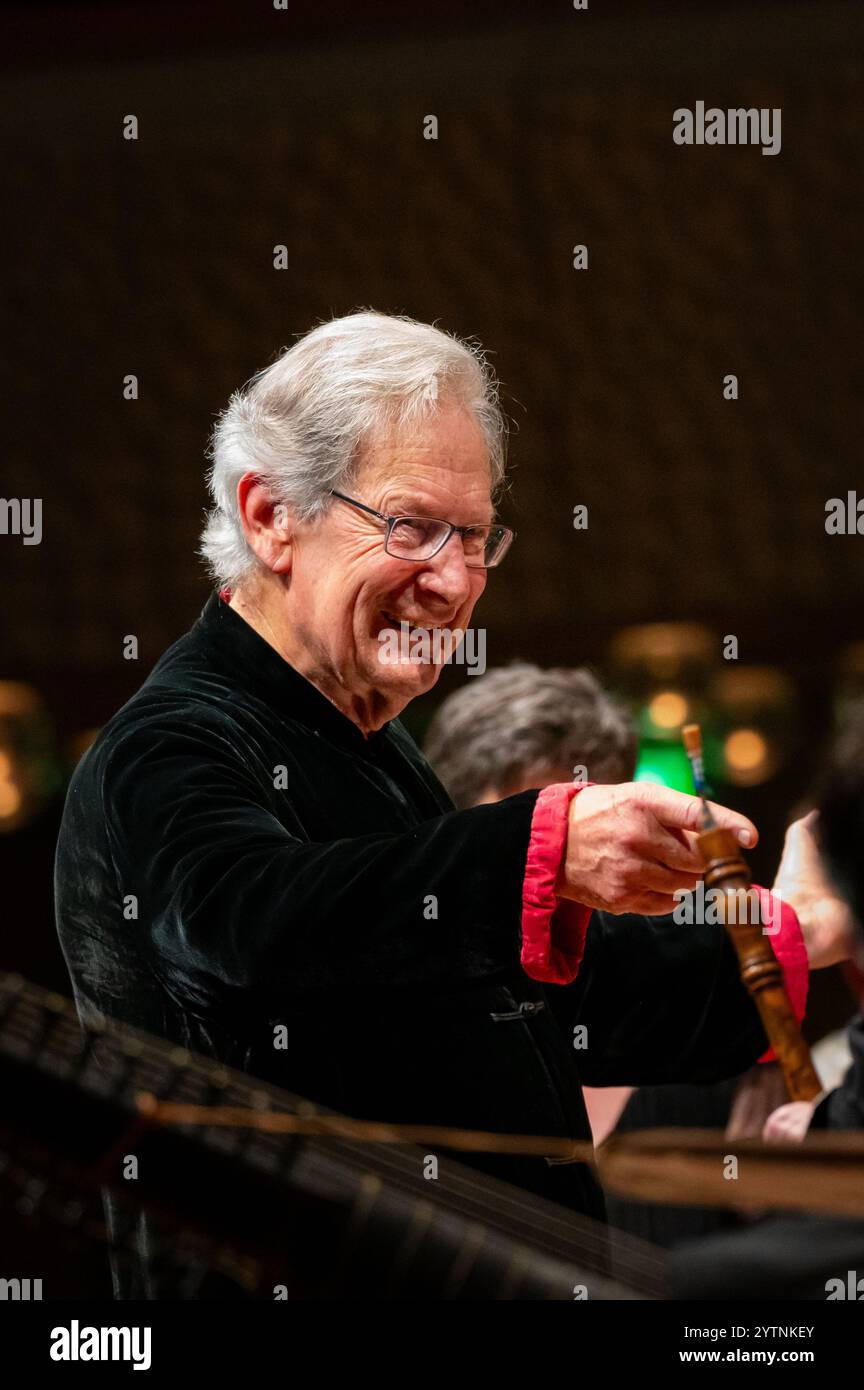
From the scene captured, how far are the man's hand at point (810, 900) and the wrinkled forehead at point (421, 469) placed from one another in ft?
1.32

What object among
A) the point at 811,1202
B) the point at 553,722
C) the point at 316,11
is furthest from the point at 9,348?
the point at 811,1202

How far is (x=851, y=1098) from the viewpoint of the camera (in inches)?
38.2

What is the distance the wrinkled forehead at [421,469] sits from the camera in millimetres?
1370

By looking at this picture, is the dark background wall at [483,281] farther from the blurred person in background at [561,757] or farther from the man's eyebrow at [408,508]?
the man's eyebrow at [408,508]

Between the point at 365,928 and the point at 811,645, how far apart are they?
90.2 inches

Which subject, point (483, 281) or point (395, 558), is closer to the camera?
point (395, 558)

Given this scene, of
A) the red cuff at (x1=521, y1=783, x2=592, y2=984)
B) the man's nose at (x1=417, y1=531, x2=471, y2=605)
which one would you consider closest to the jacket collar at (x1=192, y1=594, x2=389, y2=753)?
the man's nose at (x1=417, y1=531, x2=471, y2=605)

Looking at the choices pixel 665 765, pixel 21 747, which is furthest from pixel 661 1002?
pixel 21 747

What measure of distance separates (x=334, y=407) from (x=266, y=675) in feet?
0.72

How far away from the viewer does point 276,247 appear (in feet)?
8.80

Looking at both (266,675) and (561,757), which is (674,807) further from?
(561,757)

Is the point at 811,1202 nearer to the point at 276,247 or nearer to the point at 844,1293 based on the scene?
the point at 844,1293

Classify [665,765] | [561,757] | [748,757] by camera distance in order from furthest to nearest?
1. [748,757]
2. [665,765]
3. [561,757]

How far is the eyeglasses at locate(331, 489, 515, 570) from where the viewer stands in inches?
53.7
